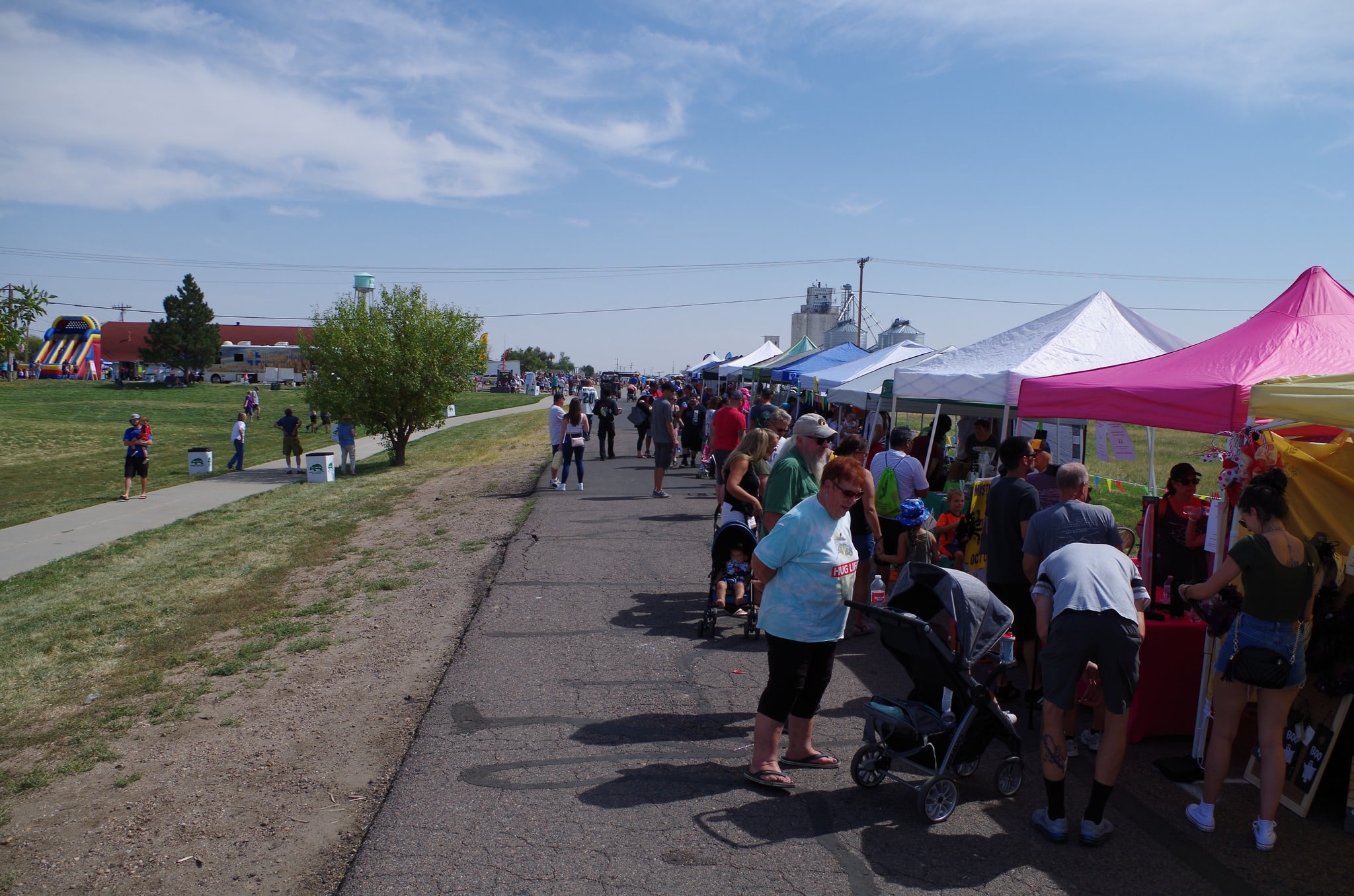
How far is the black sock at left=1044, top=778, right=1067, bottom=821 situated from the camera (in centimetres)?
411

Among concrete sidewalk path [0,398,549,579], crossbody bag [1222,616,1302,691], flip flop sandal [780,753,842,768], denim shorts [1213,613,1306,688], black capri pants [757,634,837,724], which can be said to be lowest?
concrete sidewalk path [0,398,549,579]

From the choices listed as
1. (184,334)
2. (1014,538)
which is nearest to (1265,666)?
(1014,538)

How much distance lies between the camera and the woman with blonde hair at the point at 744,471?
711cm

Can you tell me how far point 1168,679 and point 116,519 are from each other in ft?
57.2

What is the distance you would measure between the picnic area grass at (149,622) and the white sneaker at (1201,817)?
5.97m

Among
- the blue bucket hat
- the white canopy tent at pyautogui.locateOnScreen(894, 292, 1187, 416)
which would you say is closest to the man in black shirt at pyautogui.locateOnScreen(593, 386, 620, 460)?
the white canopy tent at pyautogui.locateOnScreen(894, 292, 1187, 416)

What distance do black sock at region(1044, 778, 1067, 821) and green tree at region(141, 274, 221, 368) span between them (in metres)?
103

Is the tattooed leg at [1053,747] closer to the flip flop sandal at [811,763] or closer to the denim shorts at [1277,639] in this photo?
the denim shorts at [1277,639]

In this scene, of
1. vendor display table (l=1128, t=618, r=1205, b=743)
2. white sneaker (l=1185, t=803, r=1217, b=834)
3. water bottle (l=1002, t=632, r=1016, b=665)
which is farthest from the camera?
water bottle (l=1002, t=632, r=1016, b=665)

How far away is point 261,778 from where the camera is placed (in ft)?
16.2

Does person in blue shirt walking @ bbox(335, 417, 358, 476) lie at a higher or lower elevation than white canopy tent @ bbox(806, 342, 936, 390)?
lower

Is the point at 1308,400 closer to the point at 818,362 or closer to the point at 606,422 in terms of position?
the point at 818,362

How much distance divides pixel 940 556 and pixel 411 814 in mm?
4782

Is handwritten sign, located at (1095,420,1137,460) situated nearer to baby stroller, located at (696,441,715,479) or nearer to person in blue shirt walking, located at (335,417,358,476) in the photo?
baby stroller, located at (696,441,715,479)
